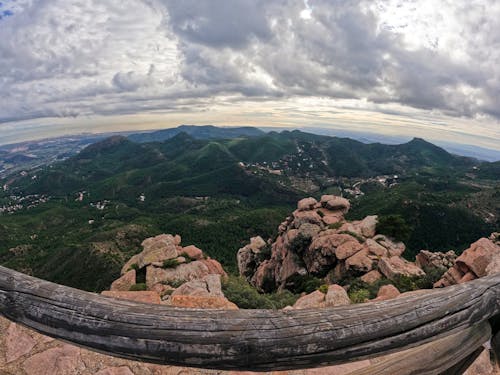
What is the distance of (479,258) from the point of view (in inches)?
567

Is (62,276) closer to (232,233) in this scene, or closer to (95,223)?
(232,233)

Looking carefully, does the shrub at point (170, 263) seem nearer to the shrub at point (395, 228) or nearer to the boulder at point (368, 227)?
the boulder at point (368, 227)

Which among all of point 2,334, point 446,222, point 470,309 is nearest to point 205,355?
point 470,309

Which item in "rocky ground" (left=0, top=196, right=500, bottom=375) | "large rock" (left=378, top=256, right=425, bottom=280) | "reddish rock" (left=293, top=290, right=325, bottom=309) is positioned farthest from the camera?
"large rock" (left=378, top=256, right=425, bottom=280)

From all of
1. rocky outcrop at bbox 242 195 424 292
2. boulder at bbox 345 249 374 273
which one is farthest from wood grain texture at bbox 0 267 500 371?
boulder at bbox 345 249 374 273

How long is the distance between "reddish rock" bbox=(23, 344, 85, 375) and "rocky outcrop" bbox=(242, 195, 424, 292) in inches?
767

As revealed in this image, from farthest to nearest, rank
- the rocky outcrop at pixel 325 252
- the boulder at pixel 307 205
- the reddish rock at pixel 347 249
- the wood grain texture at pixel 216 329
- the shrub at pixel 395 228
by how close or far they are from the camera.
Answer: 1. the boulder at pixel 307 205
2. the shrub at pixel 395 228
3. the reddish rock at pixel 347 249
4. the rocky outcrop at pixel 325 252
5. the wood grain texture at pixel 216 329

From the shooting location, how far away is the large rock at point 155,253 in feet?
61.5

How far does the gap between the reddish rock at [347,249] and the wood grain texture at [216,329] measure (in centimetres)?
2418

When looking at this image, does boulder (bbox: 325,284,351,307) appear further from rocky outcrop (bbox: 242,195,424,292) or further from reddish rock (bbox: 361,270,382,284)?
rocky outcrop (bbox: 242,195,424,292)

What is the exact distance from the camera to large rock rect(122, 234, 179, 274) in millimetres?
18739

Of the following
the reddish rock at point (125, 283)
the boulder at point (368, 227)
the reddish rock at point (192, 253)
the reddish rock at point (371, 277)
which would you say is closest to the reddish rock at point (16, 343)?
the reddish rock at point (125, 283)

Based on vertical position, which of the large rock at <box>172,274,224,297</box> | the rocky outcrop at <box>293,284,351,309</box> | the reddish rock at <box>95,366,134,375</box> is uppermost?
the reddish rock at <box>95,366,134,375</box>

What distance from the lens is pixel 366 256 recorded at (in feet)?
76.0
